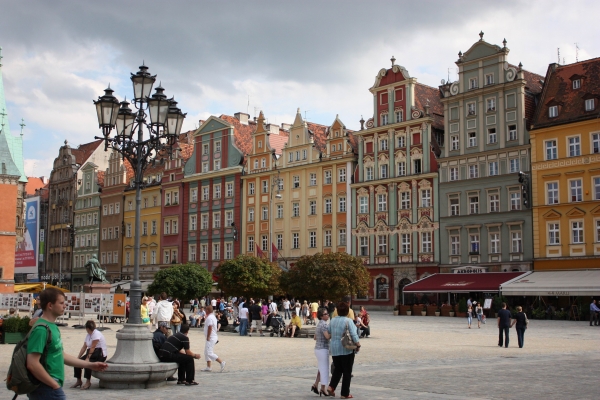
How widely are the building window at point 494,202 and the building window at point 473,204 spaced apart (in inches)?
39.5

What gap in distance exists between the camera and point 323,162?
57.3 meters

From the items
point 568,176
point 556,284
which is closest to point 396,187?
point 568,176

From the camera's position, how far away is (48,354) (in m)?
5.94

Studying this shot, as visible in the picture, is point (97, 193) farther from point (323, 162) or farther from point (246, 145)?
point (323, 162)

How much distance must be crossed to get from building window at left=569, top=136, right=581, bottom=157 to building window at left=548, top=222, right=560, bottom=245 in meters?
4.21

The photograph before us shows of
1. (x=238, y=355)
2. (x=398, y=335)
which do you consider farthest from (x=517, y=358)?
(x=398, y=335)

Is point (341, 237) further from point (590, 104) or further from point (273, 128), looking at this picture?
point (590, 104)

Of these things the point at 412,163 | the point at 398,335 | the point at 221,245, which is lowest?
the point at 398,335

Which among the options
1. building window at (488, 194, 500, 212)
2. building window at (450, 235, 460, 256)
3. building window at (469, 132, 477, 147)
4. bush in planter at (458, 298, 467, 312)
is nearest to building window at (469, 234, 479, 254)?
building window at (450, 235, 460, 256)

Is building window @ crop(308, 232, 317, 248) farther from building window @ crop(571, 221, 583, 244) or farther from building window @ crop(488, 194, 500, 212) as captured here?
A: building window @ crop(571, 221, 583, 244)

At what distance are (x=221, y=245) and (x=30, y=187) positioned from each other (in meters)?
51.5

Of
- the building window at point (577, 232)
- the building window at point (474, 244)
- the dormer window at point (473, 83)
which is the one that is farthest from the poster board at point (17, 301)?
the dormer window at point (473, 83)

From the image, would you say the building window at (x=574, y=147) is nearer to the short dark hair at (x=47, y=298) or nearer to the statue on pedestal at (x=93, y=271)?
the statue on pedestal at (x=93, y=271)

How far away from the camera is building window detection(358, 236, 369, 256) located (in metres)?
54.1
